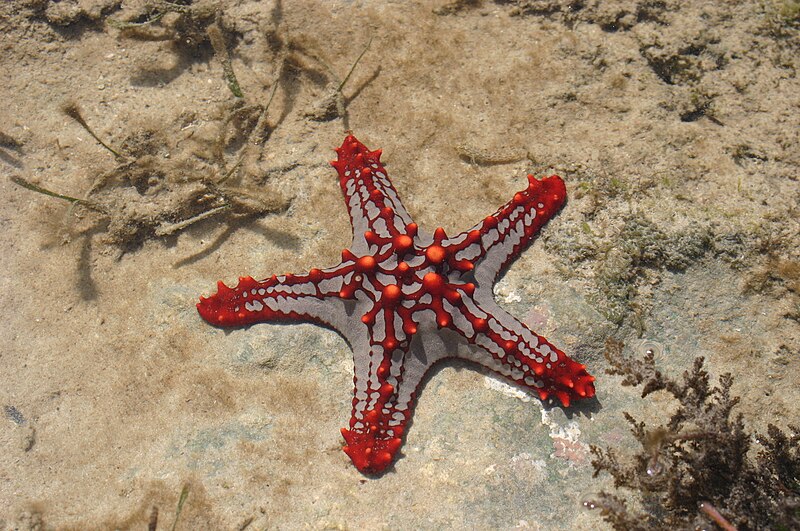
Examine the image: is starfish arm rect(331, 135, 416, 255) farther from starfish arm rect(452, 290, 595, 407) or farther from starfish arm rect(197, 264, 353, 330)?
starfish arm rect(452, 290, 595, 407)

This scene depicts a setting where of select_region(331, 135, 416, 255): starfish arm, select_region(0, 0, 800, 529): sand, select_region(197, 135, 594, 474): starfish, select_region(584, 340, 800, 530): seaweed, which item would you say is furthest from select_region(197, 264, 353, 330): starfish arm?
select_region(584, 340, 800, 530): seaweed

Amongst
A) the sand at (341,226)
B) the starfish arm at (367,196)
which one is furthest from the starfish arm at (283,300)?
the starfish arm at (367,196)

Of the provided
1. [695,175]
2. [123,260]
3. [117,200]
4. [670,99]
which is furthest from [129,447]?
[670,99]

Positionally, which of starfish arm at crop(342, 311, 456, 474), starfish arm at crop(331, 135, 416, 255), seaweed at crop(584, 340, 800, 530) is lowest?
starfish arm at crop(342, 311, 456, 474)

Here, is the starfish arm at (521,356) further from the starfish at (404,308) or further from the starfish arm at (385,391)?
the starfish arm at (385,391)

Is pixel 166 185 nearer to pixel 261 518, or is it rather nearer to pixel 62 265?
pixel 62 265

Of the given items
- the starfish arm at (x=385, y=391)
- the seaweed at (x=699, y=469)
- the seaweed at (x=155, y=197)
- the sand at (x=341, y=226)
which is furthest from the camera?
the seaweed at (x=155, y=197)
